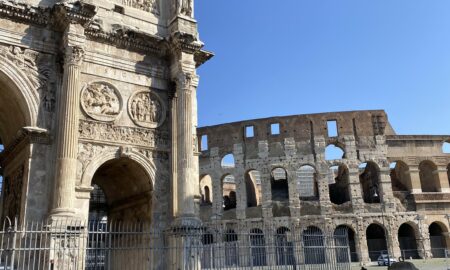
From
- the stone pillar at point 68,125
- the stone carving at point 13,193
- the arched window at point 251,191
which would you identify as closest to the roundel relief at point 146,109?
the stone pillar at point 68,125

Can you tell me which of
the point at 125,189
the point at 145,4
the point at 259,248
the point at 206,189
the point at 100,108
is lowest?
the point at 259,248

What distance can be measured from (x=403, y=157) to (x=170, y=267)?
83.4 feet

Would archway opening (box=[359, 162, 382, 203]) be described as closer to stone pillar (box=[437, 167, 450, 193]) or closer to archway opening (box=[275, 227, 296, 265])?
stone pillar (box=[437, 167, 450, 193])

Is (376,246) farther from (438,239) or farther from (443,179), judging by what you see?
(443,179)

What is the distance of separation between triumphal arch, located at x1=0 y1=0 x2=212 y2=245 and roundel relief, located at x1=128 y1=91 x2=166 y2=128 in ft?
0.10

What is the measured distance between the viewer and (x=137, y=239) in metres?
11.8

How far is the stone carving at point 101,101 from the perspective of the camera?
11.0 metres


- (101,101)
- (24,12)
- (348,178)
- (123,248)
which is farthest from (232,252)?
(348,178)

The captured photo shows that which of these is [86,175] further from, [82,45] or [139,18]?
[139,18]

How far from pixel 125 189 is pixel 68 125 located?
10.9 feet

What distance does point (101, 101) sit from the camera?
36.7ft

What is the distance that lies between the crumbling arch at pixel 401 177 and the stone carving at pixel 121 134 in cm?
2468

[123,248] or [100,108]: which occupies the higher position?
[100,108]

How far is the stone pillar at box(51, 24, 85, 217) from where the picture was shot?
31.0 feet
